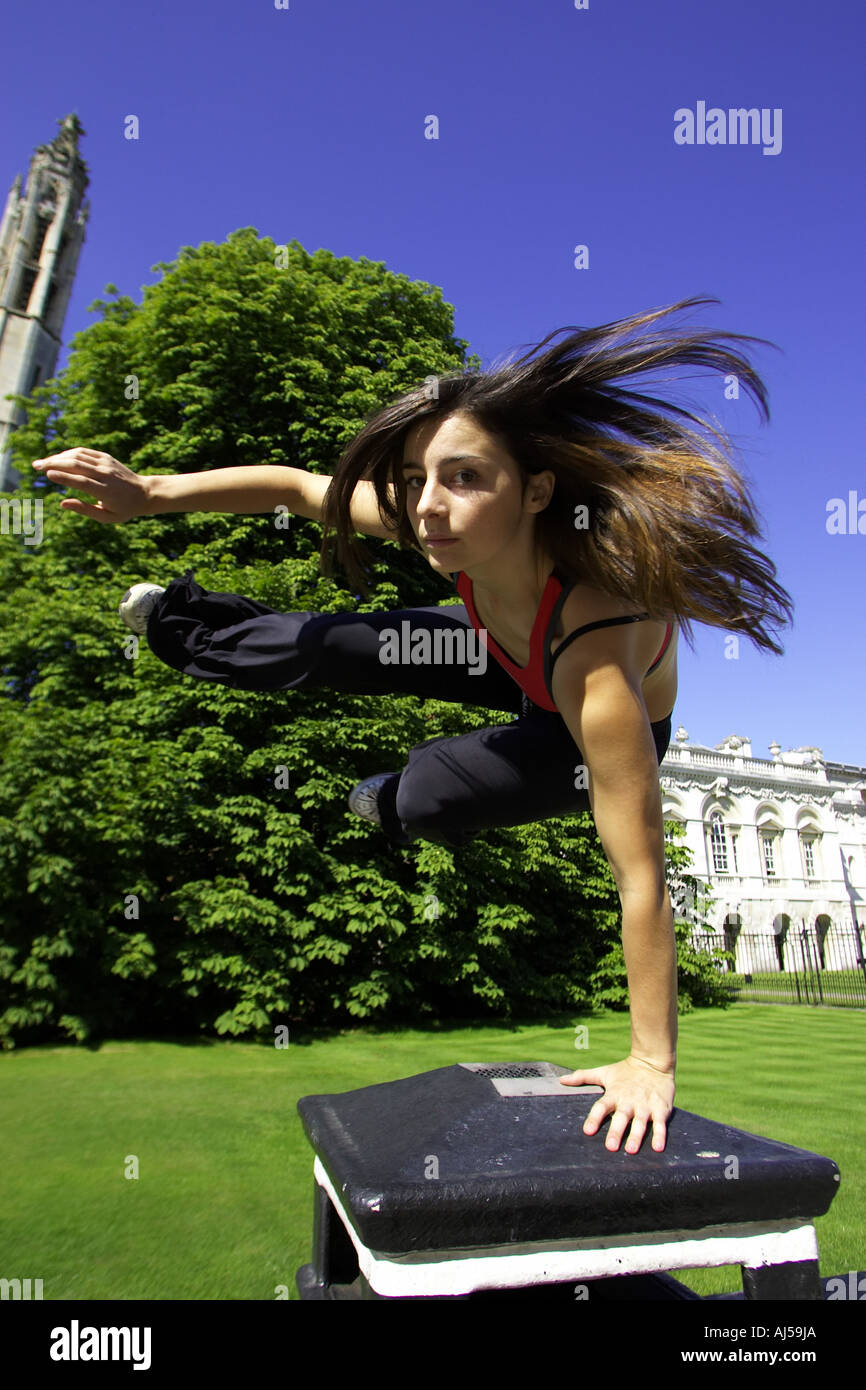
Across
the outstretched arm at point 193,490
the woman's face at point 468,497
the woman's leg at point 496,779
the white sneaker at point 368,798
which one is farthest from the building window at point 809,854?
the woman's face at point 468,497

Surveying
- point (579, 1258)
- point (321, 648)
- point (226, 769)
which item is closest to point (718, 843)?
point (226, 769)

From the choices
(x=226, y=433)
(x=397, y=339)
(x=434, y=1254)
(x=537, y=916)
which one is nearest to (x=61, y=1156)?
(x=434, y=1254)

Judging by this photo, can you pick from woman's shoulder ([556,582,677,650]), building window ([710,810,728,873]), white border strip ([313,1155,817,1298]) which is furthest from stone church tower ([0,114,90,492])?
white border strip ([313,1155,817,1298])

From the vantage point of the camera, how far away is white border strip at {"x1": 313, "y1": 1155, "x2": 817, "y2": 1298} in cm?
137

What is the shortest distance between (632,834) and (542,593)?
2.35ft

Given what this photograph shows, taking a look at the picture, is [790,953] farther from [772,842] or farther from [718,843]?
[718,843]

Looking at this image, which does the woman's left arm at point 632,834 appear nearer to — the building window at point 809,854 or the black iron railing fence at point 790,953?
the black iron railing fence at point 790,953

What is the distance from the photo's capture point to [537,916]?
14.1 m

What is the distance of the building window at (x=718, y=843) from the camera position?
135 ft

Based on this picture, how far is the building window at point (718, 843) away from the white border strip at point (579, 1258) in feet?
139

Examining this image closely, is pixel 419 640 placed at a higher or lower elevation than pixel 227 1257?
higher

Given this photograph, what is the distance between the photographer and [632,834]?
6.36 ft

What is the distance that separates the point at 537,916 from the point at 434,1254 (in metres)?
13.2

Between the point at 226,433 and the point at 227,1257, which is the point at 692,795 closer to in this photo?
the point at 226,433
